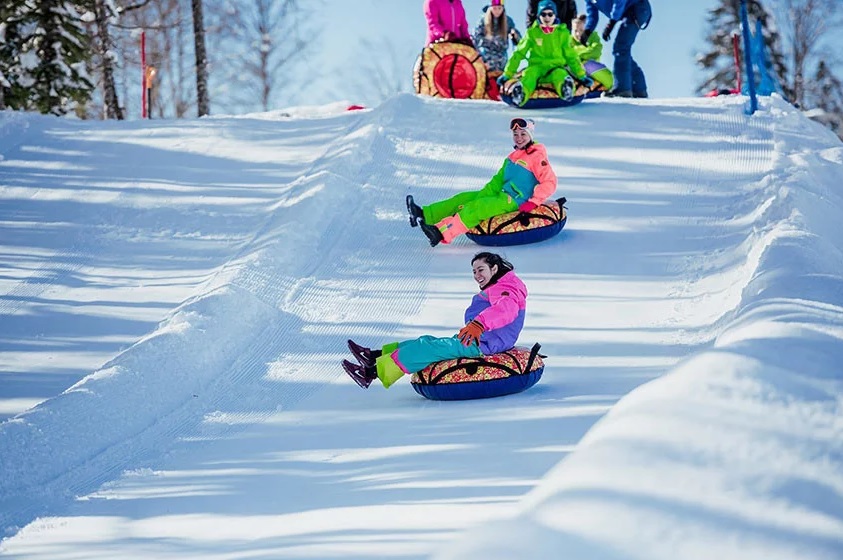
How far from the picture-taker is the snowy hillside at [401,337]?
112 inches

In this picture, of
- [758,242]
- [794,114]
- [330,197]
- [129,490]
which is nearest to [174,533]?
[129,490]

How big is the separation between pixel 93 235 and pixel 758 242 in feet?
16.6

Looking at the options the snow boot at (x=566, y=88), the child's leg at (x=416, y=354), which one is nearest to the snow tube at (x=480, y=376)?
the child's leg at (x=416, y=354)

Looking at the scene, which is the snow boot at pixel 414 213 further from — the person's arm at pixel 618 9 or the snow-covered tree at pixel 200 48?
the snow-covered tree at pixel 200 48

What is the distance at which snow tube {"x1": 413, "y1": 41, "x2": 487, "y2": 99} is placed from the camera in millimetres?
13523

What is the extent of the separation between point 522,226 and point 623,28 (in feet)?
17.0

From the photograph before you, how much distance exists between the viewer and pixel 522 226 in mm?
8500

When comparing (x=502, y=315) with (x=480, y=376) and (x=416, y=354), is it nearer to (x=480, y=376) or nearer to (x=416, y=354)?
(x=480, y=376)

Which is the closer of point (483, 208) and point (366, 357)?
point (366, 357)

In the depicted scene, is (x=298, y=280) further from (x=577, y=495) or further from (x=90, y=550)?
(x=577, y=495)

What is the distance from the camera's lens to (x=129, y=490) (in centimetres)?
477

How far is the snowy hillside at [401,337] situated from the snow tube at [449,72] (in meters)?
1.10

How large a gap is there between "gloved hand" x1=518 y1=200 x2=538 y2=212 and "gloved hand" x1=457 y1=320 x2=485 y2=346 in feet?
9.78

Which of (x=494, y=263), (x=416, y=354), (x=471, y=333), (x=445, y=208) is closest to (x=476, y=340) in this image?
(x=471, y=333)
